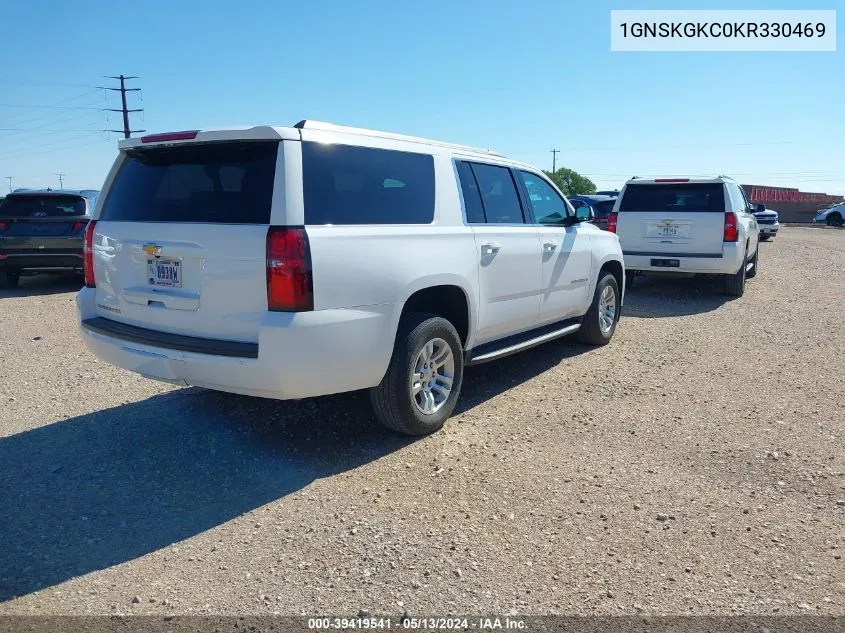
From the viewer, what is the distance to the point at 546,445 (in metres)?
4.69

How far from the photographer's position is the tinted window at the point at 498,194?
549cm

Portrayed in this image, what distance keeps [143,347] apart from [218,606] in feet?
6.23

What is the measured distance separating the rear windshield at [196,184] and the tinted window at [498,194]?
202 centimetres

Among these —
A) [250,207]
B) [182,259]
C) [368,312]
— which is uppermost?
[250,207]

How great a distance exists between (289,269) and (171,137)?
1.27 metres

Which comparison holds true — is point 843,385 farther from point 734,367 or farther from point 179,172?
point 179,172

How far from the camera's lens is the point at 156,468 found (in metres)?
4.28

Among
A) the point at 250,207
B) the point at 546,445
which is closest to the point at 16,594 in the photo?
the point at 250,207

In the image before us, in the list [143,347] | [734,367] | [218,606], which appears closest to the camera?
[218,606]

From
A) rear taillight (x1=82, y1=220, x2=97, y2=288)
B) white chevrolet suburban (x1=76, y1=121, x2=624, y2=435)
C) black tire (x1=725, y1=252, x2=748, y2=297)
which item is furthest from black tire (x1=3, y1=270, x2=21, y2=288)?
black tire (x1=725, y1=252, x2=748, y2=297)

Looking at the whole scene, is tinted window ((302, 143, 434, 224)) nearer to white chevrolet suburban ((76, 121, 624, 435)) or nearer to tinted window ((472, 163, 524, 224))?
white chevrolet suburban ((76, 121, 624, 435))

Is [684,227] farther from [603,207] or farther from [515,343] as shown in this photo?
[603,207]

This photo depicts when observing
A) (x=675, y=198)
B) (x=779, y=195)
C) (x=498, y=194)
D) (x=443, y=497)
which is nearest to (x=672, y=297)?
(x=675, y=198)

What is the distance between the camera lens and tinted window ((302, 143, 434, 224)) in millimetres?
4020
